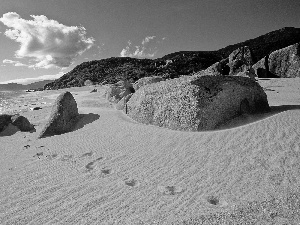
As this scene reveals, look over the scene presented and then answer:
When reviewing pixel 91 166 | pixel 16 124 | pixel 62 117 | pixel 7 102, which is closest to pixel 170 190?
pixel 91 166

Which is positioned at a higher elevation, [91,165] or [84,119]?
[84,119]

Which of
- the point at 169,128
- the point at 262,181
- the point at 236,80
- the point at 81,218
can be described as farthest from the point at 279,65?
the point at 81,218

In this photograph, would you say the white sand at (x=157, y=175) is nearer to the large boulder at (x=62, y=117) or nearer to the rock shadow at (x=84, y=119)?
the large boulder at (x=62, y=117)

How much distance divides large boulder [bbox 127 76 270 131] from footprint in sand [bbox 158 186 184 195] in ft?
7.41

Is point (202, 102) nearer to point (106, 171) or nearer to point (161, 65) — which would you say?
point (106, 171)

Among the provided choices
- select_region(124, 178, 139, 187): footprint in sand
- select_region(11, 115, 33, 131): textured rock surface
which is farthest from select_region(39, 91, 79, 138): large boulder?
select_region(124, 178, 139, 187): footprint in sand

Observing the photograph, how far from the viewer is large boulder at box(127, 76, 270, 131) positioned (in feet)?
17.5

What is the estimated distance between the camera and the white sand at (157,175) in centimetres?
273

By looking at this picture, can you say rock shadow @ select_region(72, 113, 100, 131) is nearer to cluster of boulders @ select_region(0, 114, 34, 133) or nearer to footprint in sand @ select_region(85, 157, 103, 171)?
cluster of boulders @ select_region(0, 114, 34, 133)

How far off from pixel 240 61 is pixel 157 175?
22.2 meters

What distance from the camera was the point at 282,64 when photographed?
20453mm

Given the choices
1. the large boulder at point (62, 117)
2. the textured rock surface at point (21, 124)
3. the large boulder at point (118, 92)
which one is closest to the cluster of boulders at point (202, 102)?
the large boulder at point (62, 117)

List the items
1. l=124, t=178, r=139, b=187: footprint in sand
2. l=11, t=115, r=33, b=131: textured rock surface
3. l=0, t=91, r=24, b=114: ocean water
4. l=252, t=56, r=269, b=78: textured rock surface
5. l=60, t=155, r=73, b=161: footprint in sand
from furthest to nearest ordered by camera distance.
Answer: l=252, t=56, r=269, b=78: textured rock surface → l=0, t=91, r=24, b=114: ocean water → l=11, t=115, r=33, b=131: textured rock surface → l=60, t=155, r=73, b=161: footprint in sand → l=124, t=178, r=139, b=187: footprint in sand

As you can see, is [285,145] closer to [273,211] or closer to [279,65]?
[273,211]
